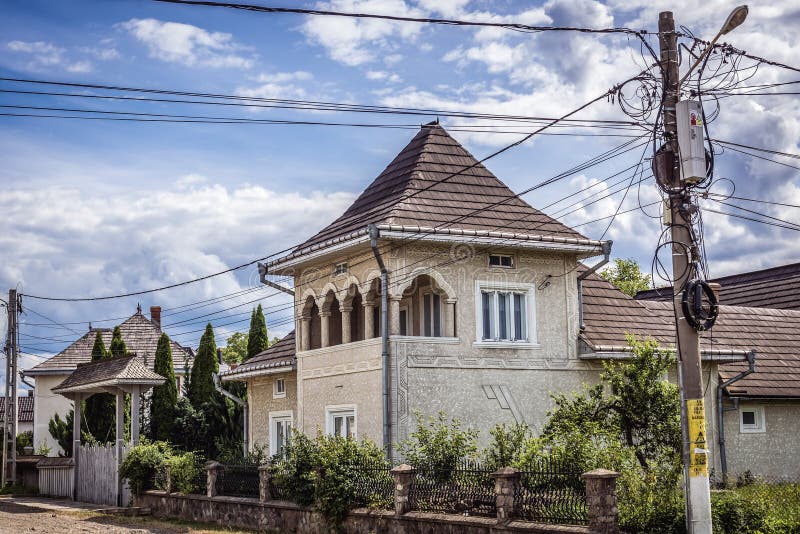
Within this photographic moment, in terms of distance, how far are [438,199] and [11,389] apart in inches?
868

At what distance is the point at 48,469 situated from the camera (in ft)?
109

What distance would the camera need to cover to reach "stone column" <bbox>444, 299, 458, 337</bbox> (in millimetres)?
22828

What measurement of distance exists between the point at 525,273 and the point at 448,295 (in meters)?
2.17

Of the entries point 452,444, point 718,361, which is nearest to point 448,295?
point 452,444

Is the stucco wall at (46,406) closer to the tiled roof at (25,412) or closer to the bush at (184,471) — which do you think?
the tiled roof at (25,412)

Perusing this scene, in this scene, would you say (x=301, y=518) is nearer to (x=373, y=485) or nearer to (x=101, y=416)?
(x=373, y=485)

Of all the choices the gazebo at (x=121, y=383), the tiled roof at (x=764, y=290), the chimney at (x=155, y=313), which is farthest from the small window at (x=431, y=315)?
the chimney at (x=155, y=313)

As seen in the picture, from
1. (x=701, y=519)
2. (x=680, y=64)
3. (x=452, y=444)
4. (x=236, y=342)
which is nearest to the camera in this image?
(x=701, y=519)

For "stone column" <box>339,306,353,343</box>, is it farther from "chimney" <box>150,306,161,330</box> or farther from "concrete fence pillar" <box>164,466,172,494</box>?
"chimney" <box>150,306,161,330</box>

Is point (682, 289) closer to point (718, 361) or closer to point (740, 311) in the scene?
point (718, 361)

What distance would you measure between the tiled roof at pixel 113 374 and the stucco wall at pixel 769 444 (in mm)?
15876

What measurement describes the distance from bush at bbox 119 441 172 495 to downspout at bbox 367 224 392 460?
26.6 feet

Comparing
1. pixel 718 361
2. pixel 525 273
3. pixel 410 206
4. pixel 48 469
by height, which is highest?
pixel 410 206

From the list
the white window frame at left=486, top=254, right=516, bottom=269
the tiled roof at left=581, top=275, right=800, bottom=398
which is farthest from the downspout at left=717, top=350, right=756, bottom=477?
the white window frame at left=486, top=254, right=516, bottom=269
